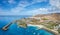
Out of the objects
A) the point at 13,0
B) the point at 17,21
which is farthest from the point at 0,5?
the point at 17,21

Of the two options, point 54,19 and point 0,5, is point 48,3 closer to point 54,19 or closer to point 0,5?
point 54,19

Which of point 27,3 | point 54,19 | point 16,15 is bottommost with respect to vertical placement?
point 54,19

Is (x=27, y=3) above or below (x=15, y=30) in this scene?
above

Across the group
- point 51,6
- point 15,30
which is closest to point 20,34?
point 15,30

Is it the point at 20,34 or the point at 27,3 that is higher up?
the point at 27,3

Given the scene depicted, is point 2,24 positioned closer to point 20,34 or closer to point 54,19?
point 20,34

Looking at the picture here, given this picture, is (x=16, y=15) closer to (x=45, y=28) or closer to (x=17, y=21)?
(x=17, y=21)

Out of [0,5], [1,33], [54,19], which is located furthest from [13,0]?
[54,19]

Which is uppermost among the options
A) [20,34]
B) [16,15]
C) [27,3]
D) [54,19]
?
[27,3]
